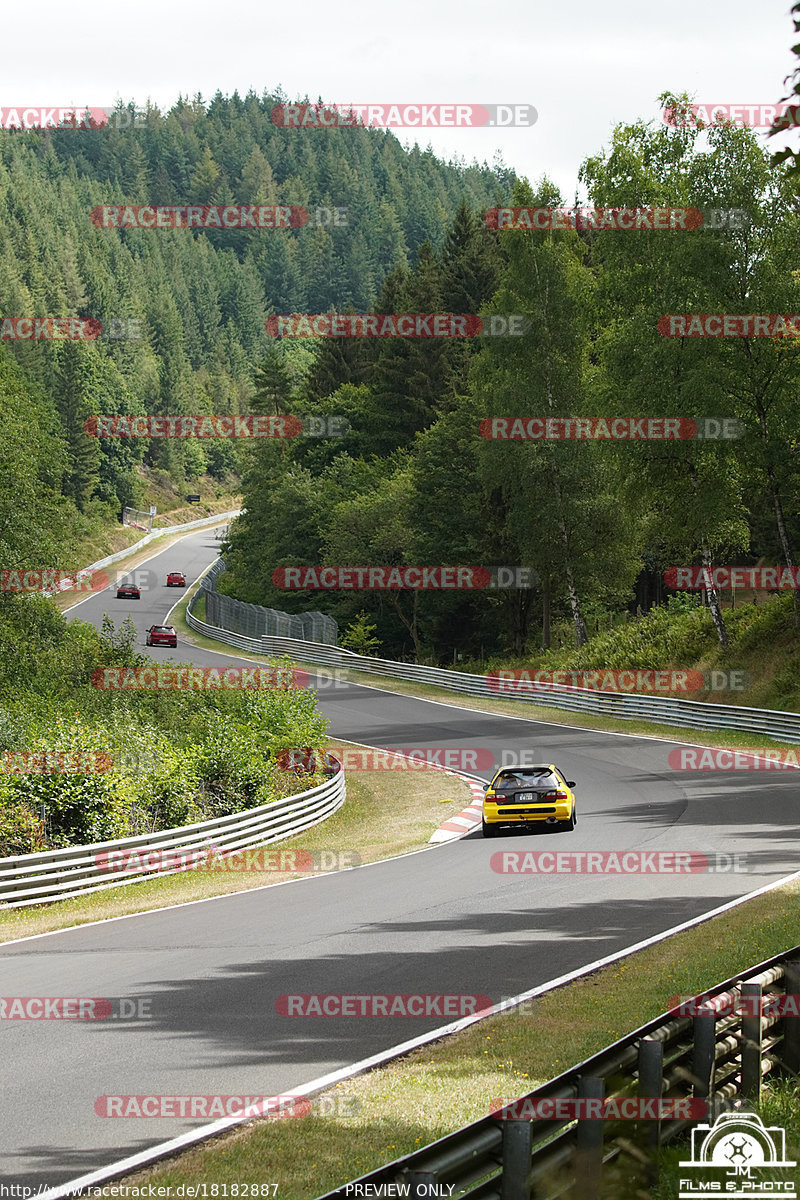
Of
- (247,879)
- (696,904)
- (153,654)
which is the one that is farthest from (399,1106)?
(153,654)

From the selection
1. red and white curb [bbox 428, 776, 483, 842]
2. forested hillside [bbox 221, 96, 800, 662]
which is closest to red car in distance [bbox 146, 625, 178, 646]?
forested hillside [bbox 221, 96, 800, 662]

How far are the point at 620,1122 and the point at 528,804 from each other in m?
15.6

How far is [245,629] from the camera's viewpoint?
222 feet

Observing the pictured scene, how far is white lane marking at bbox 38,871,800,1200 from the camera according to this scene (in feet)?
20.7

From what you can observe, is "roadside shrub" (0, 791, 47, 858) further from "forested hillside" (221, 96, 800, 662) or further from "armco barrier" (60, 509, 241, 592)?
"armco barrier" (60, 509, 241, 592)

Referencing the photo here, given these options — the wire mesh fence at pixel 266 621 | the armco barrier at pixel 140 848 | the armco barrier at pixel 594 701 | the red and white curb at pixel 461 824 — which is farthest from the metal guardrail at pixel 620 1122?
the wire mesh fence at pixel 266 621

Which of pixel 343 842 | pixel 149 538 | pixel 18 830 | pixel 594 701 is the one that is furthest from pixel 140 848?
pixel 149 538

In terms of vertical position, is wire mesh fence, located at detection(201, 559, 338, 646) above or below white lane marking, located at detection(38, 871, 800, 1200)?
below

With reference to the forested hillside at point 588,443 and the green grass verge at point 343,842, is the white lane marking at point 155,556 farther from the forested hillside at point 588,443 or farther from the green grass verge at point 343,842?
the green grass verge at point 343,842

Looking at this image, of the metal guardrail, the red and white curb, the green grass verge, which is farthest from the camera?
the red and white curb

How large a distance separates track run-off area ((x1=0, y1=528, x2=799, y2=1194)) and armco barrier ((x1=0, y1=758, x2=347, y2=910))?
2.61m

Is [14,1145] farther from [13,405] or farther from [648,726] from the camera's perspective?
[13,405]

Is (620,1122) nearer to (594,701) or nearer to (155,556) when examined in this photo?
(594,701)

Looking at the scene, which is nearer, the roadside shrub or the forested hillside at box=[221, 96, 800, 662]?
the roadside shrub
